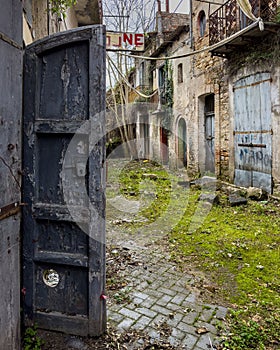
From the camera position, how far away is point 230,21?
8141 millimetres

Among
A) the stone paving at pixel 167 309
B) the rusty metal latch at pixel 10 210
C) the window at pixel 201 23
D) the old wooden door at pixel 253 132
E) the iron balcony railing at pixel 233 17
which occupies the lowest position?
the stone paving at pixel 167 309

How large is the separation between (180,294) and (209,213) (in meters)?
3.36

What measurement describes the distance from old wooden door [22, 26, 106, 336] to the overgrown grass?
1.20 metres

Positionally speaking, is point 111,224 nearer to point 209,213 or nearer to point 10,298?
point 209,213

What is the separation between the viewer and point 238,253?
13.1 ft

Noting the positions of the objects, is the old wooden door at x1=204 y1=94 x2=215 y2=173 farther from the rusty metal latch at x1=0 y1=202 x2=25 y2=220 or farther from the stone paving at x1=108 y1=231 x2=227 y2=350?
the rusty metal latch at x1=0 y1=202 x2=25 y2=220

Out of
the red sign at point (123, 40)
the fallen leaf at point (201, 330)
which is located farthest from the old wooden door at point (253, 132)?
the fallen leaf at point (201, 330)

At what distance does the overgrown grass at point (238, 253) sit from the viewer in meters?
2.43

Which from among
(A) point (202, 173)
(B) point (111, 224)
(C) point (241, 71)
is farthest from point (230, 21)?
(B) point (111, 224)

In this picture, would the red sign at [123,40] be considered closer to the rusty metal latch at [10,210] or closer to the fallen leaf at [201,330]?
the rusty metal latch at [10,210]

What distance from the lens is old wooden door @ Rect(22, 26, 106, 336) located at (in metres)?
1.98

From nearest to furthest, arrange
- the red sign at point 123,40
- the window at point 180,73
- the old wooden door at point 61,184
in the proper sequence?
1. the old wooden door at point 61,184
2. the red sign at point 123,40
3. the window at point 180,73

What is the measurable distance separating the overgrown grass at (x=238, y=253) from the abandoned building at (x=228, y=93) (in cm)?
162

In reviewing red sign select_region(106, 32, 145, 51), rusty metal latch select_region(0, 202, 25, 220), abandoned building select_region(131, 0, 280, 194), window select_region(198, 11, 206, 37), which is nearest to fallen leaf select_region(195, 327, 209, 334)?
rusty metal latch select_region(0, 202, 25, 220)
